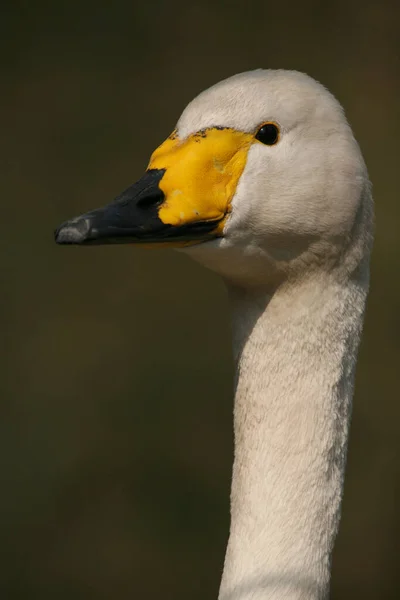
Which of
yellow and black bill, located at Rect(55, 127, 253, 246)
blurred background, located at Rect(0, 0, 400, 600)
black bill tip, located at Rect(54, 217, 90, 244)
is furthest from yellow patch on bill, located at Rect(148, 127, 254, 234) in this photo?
blurred background, located at Rect(0, 0, 400, 600)

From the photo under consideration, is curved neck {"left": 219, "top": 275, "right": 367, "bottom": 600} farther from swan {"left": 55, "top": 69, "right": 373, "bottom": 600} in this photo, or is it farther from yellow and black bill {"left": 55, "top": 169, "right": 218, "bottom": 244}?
yellow and black bill {"left": 55, "top": 169, "right": 218, "bottom": 244}

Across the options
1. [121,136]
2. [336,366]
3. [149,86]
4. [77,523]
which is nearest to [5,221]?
[121,136]

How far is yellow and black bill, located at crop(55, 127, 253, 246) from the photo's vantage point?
2.45 m

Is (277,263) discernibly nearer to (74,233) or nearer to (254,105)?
(254,105)

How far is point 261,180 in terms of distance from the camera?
2.56 m

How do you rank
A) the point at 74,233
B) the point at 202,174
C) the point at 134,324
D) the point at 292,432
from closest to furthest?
the point at 74,233, the point at 202,174, the point at 292,432, the point at 134,324

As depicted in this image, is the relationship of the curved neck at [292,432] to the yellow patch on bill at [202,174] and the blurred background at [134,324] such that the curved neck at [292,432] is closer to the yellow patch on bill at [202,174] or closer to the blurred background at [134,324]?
the yellow patch on bill at [202,174]

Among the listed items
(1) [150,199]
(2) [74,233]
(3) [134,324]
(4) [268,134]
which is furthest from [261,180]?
(3) [134,324]

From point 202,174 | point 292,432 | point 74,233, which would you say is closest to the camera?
point 74,233

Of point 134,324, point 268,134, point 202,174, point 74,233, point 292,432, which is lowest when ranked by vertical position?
point 292,432

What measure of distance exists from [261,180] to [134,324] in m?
4.55

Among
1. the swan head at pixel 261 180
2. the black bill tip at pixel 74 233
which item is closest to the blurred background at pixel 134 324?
the swan head at pixel 261 180

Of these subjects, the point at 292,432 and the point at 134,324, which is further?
the point at 134,324

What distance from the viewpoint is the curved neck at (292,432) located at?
2.64 metres
